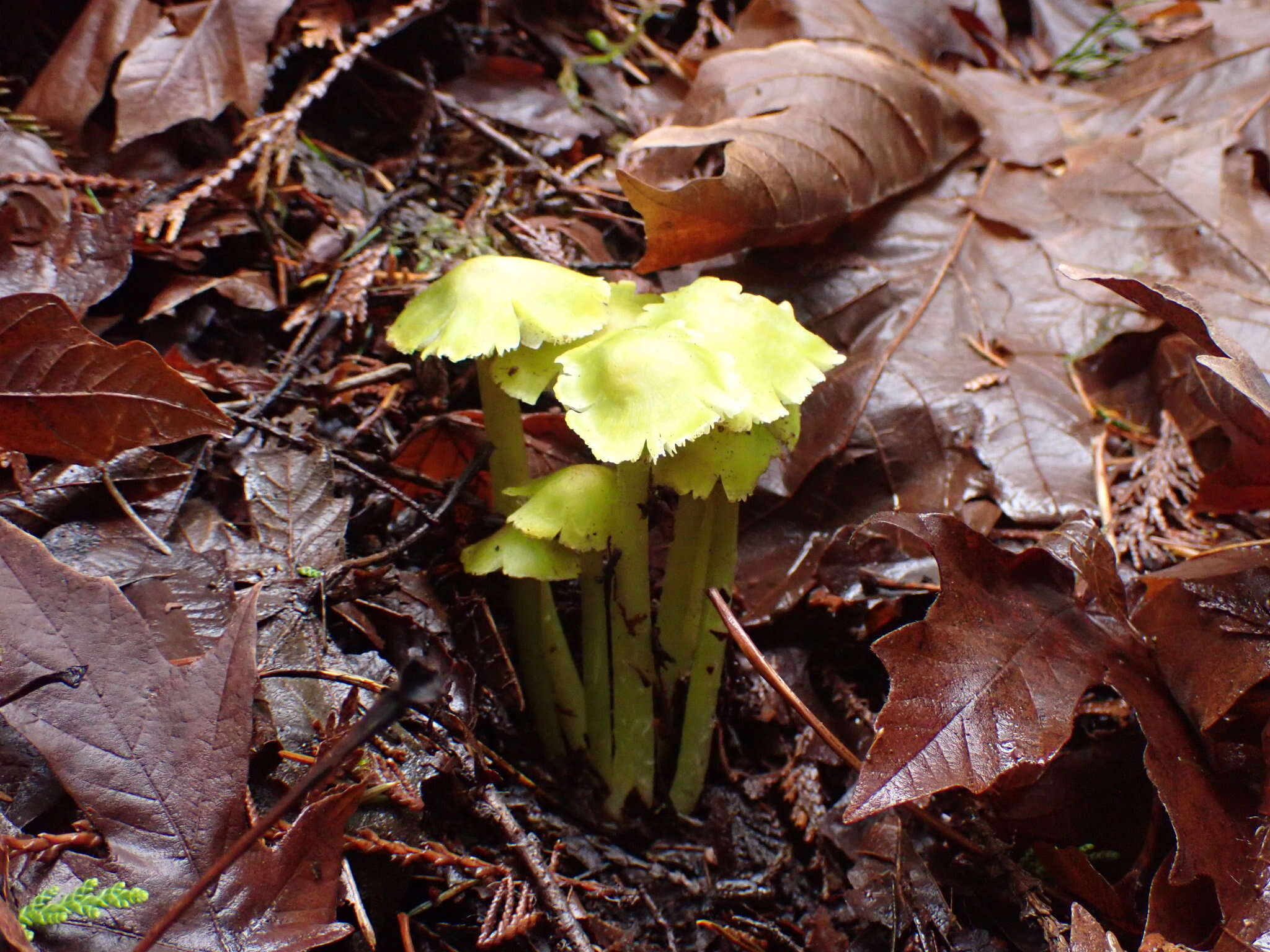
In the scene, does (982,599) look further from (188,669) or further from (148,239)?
(148,239)

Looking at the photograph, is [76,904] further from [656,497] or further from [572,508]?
[656,497]

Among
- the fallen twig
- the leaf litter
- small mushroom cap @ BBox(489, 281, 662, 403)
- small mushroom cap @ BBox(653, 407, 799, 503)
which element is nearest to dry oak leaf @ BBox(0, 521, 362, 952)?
the leaf litter

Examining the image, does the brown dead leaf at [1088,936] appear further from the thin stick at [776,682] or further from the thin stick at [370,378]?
the thin stick at [370,378]

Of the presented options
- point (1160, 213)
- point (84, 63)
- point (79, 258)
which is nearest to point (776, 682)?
point (79, 258)

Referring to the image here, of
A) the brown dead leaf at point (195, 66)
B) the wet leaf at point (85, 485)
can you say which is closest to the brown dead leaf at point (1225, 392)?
the wet leaf at point (85, 485)

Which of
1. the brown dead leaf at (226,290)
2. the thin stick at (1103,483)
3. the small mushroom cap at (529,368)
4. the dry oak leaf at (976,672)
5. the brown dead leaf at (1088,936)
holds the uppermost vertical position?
the small mushroom cap at (529,368)

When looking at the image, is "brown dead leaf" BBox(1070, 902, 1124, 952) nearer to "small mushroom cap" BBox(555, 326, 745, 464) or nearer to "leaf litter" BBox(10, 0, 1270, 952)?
"leaf litter" BBox(10, 0, 1270, 952)

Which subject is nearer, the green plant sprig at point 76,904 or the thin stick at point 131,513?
the green plant sprig at point 76,904

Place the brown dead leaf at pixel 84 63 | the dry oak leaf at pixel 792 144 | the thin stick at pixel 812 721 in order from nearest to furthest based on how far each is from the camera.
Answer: the thin stick at pixel 812 721 < the dry oak leaf at pixel 792 144 < the brown dead leaf at pixel 84 63

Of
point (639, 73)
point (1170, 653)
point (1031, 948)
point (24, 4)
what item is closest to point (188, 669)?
point (1031, 948)
